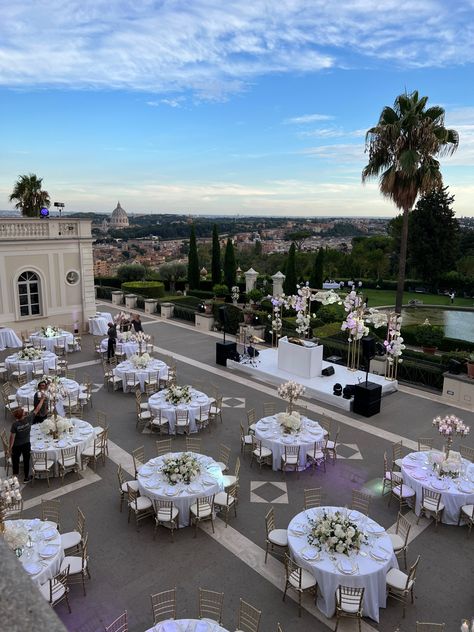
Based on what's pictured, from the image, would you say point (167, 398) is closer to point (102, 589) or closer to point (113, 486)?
point (113, 486)

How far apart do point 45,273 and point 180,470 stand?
17738 millimetres

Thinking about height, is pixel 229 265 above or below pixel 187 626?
above

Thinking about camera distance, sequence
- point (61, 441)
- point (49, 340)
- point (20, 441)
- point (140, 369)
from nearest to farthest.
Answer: point (20, 441) → point (61, 441) → point (140, 369) → point (49, 340)

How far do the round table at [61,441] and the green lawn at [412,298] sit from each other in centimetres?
3346

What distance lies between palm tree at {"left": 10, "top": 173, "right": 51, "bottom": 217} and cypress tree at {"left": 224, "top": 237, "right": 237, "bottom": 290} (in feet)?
48.6

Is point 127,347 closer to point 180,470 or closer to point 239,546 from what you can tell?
point 180,470

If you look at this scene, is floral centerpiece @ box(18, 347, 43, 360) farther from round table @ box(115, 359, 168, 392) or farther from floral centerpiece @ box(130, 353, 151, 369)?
floral centerpiece @ box(130, 353, 151, 369)

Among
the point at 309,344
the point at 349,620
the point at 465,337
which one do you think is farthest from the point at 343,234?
the point at 349,620

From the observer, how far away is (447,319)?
36.0 meters

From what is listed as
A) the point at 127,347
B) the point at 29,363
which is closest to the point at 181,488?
the point at 29,363

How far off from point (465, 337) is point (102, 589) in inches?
1074

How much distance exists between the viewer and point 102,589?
7.61 metres

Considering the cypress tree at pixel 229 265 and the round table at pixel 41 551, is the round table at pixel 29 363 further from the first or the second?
the cypress tree at pixel 229 265

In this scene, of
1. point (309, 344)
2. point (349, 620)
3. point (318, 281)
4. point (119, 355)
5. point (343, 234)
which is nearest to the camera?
point (349, 620)
